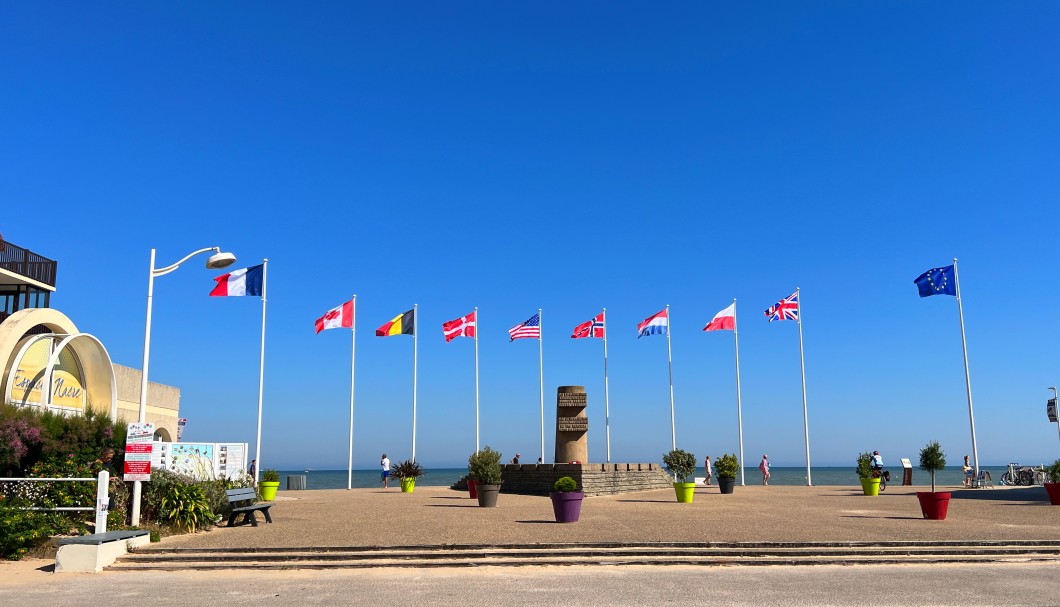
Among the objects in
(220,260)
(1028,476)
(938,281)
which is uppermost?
(938,281)

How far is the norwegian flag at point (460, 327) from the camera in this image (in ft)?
120

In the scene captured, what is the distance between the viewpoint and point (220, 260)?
16.5 metres

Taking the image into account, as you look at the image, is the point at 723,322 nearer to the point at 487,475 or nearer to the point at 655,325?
the point at 655,325

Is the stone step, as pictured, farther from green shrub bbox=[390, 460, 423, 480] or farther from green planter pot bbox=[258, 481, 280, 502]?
green shrub bbox=[390, 460, 423, 480]

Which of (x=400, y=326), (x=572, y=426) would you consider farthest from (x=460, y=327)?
(x=572, y=426)

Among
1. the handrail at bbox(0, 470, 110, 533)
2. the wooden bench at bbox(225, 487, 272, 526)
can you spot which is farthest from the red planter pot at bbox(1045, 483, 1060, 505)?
the handrail at bbox(0, 470, 110, 533)

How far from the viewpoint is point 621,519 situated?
18172 millimetres

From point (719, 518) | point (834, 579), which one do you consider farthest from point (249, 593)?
point (719, 518)

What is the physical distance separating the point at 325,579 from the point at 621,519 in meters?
8.29

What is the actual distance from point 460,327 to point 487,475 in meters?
15.6

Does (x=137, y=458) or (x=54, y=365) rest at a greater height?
(x=54, y=365)

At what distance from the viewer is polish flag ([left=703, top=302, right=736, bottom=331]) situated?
36000 millimetres

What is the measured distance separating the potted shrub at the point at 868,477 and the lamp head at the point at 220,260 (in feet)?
74.4

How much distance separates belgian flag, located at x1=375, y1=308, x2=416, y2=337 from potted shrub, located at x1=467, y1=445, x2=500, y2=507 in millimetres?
14358
